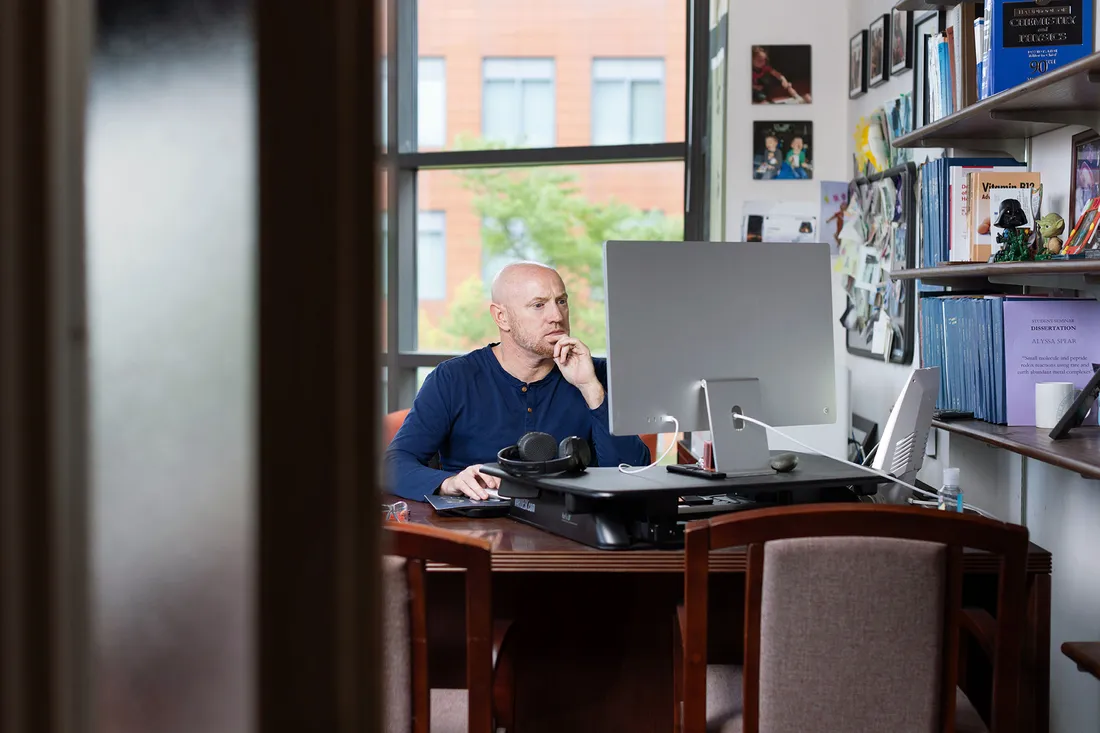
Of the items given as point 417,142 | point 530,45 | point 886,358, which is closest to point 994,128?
point 886,358

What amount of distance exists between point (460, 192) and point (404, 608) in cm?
294

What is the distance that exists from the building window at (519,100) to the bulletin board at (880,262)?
1235 mm

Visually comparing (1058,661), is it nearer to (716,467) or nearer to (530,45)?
(716,467)

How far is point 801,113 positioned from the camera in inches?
138

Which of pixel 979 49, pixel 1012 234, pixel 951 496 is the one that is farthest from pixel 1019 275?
pixel 951 496

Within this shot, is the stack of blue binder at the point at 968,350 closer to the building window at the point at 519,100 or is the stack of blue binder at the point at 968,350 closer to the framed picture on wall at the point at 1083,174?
the framed picture on wall at the point at 1083,174

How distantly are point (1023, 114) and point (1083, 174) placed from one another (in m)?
0.18

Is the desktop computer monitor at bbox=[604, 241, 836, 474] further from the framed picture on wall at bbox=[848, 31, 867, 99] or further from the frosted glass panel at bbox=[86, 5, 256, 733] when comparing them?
the framed picture on wall at bbox=[848, 31, 867, 99]

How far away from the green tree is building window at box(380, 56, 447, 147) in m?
0.19

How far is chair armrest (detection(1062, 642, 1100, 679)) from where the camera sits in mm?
1344

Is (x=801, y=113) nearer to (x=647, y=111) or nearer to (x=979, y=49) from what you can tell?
(x=647, y=111)

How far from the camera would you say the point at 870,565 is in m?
1.25

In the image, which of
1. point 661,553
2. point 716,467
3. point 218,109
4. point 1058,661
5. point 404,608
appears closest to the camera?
point 218,109

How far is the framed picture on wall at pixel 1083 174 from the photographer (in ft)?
6.20
